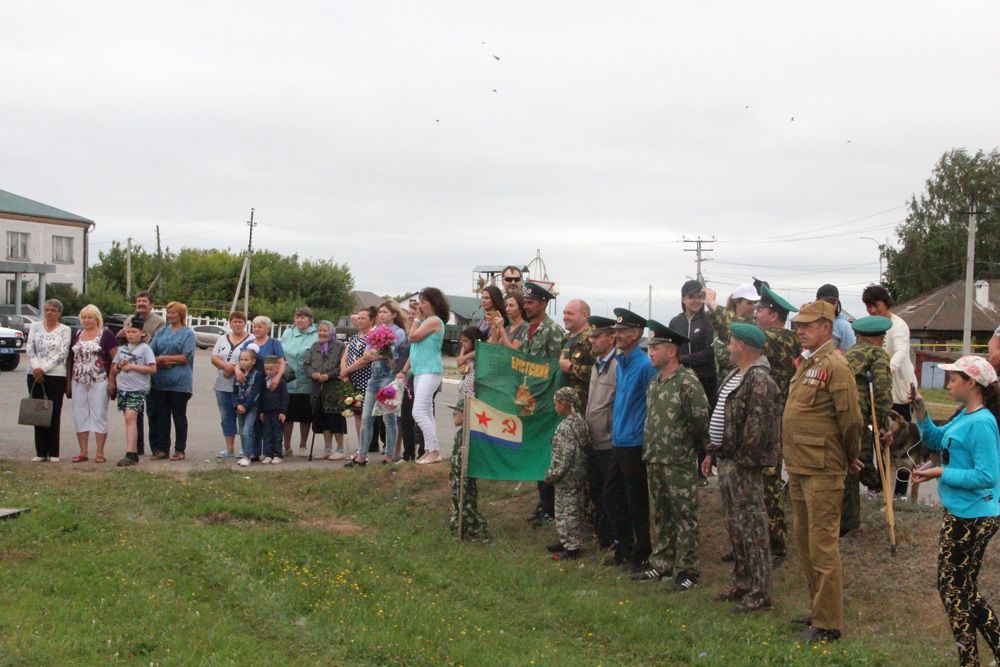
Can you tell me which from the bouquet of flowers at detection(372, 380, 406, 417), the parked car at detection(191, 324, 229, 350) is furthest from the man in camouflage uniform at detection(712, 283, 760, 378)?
the parked car at detection(191, 324, 229, 350)

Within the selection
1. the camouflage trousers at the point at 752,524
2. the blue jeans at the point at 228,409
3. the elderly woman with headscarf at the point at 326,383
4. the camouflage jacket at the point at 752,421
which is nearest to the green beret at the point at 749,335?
the camouflage jacket at the point at 752,421

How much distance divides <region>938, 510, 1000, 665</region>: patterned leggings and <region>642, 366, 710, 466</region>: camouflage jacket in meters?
2.09

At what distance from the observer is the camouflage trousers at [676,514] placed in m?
7.66

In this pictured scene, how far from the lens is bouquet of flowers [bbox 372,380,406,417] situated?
12.1 m

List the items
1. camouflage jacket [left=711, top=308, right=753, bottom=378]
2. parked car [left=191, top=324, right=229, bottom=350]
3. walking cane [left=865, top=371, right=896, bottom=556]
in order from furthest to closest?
parked car [left=191, top=324, right=229, bottom=350], camouflage jacket [left=711, top=308, right=753, bottom=378], walking cane [left=865, top=371, right=896, bottom=556]

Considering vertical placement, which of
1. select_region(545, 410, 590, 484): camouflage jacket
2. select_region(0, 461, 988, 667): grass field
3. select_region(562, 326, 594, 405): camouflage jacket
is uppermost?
select_region(562, 326, 594, 405): camouflage jacket

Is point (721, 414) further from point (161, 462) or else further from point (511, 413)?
point (161, 462)

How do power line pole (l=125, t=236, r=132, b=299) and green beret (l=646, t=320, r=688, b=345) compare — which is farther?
power line pole (l=125, t=236, r=132, b=299)

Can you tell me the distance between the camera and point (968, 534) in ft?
18.9

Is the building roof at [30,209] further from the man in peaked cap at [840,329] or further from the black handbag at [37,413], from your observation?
the man in peaked cap at [840,329]

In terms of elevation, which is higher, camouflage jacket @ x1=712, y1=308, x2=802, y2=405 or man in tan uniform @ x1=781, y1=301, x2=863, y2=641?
A: camouflage jacket @ x1=712, y1=308, x2=802, y2=405

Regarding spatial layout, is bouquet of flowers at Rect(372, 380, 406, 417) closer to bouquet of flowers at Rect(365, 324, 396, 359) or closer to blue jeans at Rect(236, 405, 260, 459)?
bouquet of flowers at Rect(365, 324, 396, 359)

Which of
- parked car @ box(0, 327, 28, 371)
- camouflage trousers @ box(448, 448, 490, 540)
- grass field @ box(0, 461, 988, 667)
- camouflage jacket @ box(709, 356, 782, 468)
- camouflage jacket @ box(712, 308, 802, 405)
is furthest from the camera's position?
parked car @ box(0, 327, 28, 371)

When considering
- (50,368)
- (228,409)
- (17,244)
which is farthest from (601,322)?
(17,244)
